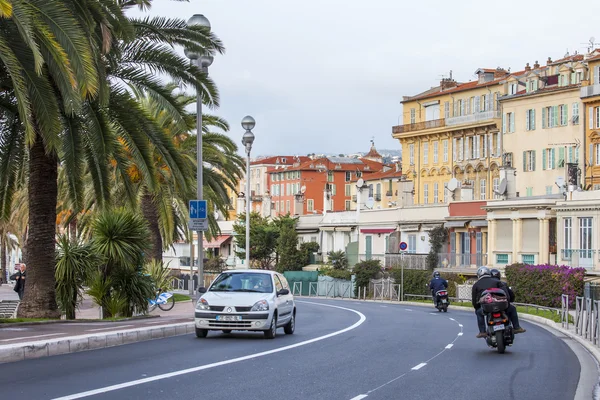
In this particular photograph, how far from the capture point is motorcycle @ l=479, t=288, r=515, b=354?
65.0 feet

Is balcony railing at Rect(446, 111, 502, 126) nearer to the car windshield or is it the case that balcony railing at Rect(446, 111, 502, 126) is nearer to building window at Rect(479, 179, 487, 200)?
building window at Rect(479, 179, 487, 200)

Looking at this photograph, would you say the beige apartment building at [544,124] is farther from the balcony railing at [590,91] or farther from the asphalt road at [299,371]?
the asphalt road at [299,371]

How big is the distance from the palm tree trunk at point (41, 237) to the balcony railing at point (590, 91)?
178 ft

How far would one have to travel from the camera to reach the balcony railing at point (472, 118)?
86625 mm

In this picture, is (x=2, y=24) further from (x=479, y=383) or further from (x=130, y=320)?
(x=479, y=383)

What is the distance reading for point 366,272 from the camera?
246 feet

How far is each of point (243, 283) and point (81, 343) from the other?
6.00m

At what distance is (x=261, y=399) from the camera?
1230cm

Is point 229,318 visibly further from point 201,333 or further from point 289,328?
point 289,328

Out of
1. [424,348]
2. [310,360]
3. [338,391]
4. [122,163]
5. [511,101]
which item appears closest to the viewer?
[338,391]

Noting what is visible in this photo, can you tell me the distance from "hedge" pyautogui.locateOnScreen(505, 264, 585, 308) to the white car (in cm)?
3114

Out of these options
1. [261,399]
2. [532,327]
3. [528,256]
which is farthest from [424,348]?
[528,256]

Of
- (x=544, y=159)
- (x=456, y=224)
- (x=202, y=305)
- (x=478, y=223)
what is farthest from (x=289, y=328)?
(x=544, y=159)

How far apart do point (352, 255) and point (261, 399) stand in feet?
247
